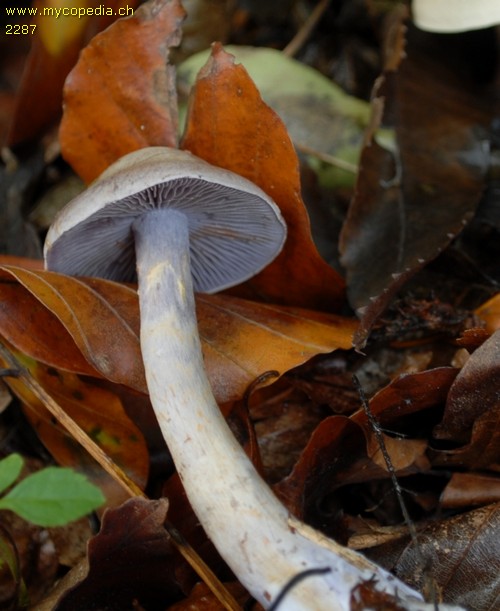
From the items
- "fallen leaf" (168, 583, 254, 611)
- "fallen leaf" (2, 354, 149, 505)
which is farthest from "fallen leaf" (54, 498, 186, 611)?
"fallen leaf" (2, 354, 149, 505)

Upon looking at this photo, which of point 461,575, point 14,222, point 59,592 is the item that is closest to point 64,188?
point 14,222

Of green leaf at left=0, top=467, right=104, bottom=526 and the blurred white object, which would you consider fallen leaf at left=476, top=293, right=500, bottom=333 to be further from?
green leaf at left=0, top=467, right=104, bottom=526

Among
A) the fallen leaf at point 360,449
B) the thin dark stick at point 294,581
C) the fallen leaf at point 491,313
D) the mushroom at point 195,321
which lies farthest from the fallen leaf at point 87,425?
the fallen leaf at point 491,313

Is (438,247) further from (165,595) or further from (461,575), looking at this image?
(165,595)

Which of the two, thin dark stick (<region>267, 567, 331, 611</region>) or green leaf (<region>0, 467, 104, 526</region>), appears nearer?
green leaf (<region>0, 467, 104, 526</region>)

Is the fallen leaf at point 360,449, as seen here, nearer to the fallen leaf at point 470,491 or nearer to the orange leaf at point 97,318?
the fallen leaf at point 470,491
